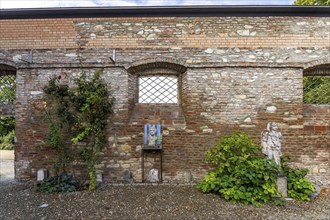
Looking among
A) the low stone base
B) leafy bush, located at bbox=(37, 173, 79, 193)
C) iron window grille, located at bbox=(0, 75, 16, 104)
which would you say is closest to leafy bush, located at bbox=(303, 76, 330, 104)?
the low stone base

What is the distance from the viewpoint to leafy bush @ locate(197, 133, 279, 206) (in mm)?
3846

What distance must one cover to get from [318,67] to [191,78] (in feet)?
12.0

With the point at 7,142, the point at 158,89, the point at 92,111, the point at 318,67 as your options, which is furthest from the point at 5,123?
the point at 318,67

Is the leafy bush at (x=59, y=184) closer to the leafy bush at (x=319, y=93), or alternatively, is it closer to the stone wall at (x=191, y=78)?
the stone wall at (x=191, y=78)

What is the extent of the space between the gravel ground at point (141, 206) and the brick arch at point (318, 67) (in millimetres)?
3157

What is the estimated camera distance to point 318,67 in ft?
17.7

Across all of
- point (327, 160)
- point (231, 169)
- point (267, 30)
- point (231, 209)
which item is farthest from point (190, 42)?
point (327, 160)

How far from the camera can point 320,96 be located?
19.0ft

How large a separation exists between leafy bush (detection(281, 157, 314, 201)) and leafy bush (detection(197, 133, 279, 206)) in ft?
1.65

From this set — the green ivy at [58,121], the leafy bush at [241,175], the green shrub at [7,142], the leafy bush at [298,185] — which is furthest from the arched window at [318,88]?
the green shrub at [7,142]

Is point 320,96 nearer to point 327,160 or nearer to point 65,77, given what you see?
point 327,160

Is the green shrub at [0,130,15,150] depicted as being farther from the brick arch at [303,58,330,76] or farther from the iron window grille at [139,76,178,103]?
the brick arch at [303,58,330,76]

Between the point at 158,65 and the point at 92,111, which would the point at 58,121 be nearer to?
the point at 92,111

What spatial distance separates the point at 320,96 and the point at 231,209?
187 inches
